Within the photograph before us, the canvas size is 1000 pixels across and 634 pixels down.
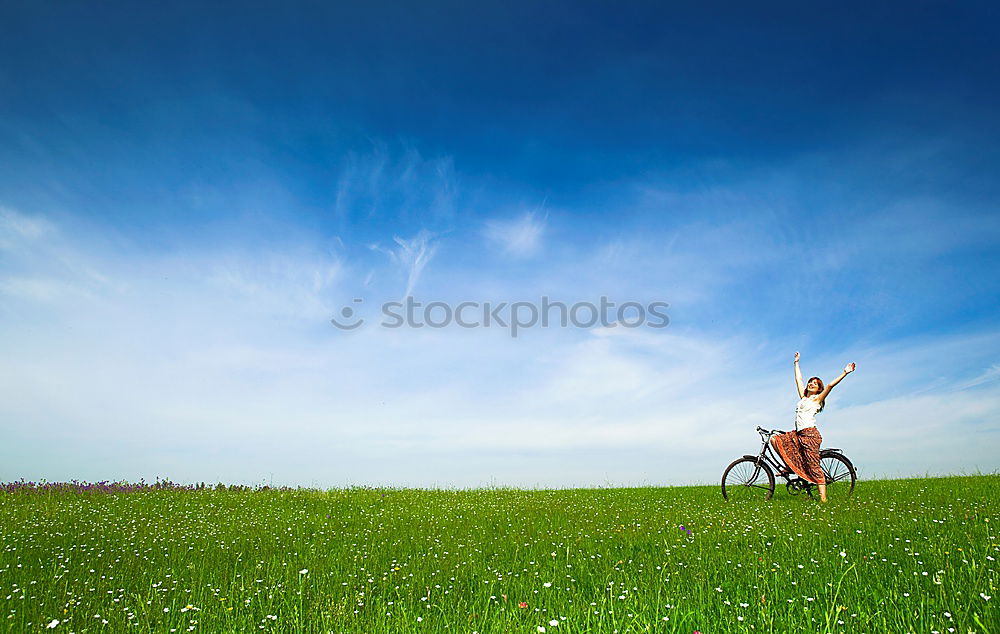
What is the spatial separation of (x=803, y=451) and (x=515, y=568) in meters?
11.1

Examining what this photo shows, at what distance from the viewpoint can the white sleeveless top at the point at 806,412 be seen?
1686 cm

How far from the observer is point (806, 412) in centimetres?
1700

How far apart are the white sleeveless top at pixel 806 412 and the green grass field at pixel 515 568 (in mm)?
2004

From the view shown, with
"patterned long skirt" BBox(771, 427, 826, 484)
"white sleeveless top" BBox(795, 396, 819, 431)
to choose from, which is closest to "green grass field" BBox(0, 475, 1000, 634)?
"patterned long skirt" BBox(771, 427, 826, 484)

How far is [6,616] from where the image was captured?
7918mm

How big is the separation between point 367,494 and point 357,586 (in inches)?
447

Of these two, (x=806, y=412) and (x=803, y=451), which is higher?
(x=806, y=412)

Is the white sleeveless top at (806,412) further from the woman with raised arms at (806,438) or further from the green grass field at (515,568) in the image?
the green grass field at (515,568)

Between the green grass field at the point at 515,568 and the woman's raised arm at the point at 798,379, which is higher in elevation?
the woman's raised arm at the point at 798,379

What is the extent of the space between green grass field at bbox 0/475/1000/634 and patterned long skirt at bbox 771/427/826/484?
105 cm

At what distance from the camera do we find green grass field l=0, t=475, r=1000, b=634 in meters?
7.05

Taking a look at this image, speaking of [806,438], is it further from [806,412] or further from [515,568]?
[515,568]

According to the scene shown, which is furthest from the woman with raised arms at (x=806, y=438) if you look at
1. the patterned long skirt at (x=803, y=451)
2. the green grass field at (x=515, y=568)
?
the green grass field at (x=515, y=568)

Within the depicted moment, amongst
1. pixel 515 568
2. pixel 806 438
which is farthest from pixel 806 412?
pixel 515 568
